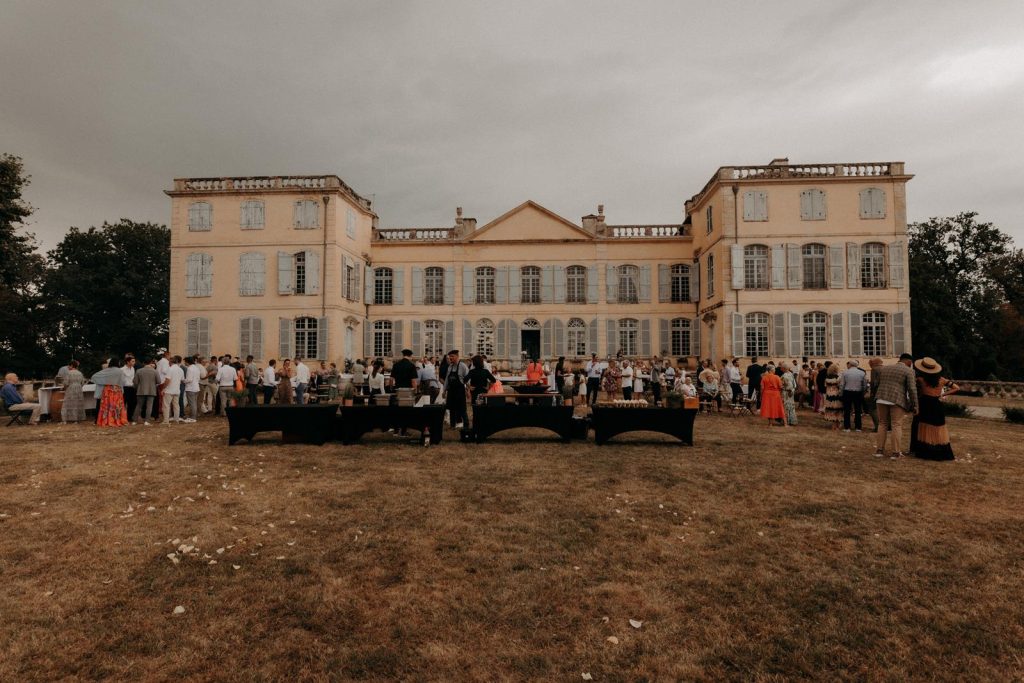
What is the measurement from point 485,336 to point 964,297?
1044 inches

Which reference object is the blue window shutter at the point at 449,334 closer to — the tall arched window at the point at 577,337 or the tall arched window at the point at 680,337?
the tall arched window at the point at 577,337

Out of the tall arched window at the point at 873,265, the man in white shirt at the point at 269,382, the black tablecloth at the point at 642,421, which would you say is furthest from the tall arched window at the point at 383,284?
the tall arched window at the point at 873,265

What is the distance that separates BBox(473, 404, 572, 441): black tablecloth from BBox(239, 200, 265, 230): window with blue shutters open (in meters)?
18.0

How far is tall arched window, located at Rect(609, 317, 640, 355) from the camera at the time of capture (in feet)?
79.6

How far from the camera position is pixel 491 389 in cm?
1291

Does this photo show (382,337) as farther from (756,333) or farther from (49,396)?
(756,333)

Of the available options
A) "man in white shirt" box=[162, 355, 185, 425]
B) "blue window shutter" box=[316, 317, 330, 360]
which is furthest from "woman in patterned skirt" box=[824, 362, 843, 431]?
"blue window shutter" box=[316, 317, 330, 360]

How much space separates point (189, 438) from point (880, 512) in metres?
9.96

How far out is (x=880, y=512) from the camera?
507cm

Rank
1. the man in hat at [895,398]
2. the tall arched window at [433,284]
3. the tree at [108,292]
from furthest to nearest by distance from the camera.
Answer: the tree at [108,292], the tall arched window at [433,284], the man in hat at [895,398]

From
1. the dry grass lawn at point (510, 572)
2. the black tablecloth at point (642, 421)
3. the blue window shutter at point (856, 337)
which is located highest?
the blue window shutter at point (856, 337)

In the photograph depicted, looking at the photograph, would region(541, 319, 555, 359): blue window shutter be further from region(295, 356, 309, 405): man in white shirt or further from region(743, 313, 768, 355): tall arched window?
region(295, 356, 309, 405): man in white shirt

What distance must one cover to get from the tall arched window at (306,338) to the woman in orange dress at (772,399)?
17.3m

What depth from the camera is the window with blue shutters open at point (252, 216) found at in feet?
73.9
